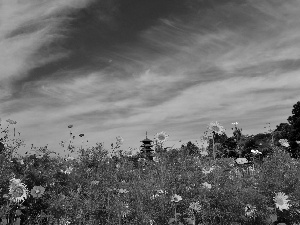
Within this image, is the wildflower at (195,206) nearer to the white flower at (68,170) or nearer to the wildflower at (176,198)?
the wildflower at (176,198)

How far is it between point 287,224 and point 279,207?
424 mm

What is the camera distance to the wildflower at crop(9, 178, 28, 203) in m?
5.32

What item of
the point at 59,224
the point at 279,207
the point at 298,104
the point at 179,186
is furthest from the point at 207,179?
the point at 298,104

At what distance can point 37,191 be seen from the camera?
5641mm

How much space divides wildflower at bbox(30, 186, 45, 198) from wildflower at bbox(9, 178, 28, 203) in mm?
164

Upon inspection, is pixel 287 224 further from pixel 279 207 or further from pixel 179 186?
pixel 179 186

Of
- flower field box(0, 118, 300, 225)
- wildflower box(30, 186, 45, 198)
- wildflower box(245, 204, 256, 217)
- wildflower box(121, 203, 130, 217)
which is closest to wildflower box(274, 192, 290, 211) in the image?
flower field box(0, 118, 300, 225)

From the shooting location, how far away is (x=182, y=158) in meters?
6.36

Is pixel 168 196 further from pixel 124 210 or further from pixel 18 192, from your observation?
pixel 18 192

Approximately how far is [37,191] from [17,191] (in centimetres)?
33

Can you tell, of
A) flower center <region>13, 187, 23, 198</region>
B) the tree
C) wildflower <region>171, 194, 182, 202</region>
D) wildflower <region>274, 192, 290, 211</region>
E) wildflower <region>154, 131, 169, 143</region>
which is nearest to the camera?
wildflower <region>171, 194, 182, 202</region>

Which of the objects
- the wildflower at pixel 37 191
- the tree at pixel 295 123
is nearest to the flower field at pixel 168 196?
the wildflower at pixel 37 191

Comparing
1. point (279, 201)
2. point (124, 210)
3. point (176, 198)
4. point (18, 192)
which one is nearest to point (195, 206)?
point (176, 198)

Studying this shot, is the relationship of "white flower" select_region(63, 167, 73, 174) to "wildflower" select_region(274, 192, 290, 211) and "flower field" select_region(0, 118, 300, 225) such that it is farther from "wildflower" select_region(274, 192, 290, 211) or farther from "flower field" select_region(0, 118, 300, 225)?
"wildflower" select_region(274, 192, 290, 211)
